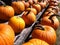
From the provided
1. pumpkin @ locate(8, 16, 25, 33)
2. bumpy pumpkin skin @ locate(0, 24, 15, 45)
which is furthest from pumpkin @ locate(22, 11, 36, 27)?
bumpy pumpkin skin @ locate(0, 24, 15, 45)

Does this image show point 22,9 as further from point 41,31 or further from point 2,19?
point 41,31

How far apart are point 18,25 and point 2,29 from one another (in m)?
0.99

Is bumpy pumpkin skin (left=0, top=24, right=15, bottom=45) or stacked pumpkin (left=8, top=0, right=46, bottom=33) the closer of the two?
bumpy pumpkin skin (left=0, top=24, right=15, bottom=45)

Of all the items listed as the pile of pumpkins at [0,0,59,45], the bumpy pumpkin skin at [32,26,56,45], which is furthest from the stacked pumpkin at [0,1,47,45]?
the bumpy pumpkin skin at [32,26,56,45]

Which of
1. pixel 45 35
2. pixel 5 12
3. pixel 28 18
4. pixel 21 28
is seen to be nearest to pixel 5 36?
pixel 45 35

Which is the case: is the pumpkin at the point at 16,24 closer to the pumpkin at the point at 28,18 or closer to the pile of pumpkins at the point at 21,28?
the pile of pumpkins at the point at 21,28

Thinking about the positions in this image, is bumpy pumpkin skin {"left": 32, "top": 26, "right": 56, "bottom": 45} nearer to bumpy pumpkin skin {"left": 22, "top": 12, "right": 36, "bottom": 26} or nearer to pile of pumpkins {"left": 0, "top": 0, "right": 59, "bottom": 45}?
pile of pumpkins {"left": 0, "top": 0, "right": 59, "bottom": 45}

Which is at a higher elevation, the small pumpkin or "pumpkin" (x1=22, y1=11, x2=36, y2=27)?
the small pumpkin

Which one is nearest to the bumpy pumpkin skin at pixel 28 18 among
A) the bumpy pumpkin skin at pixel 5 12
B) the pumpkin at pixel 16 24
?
the bumpy pumpkin skin at pixel 5 12

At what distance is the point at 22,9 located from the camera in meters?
4.94

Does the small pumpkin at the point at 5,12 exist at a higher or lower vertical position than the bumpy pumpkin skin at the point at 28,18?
higher

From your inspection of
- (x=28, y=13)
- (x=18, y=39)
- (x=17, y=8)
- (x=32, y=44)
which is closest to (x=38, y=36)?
(x=18, y=39)

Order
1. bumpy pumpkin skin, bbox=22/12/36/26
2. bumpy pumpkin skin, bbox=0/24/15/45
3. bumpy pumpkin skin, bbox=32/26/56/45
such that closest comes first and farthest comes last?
bumpy pumpkin skin, bbox=0/24/15/45 → bumpy pumpkin skin, bbox=32/26/56/45 → bumpy pumpkin skin, bbox=22/12/36/26

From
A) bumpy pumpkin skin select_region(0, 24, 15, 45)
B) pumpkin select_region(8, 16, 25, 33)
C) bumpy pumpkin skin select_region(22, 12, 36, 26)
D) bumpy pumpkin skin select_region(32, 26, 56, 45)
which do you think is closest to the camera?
bumpy pumpkin skin select_region(0, 24, 15, 45)
